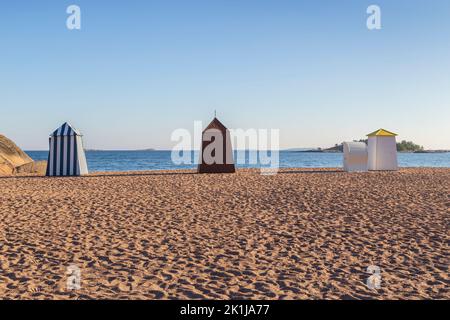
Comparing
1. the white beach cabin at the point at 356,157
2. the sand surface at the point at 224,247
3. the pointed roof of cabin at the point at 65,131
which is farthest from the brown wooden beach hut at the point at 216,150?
the sand surface at the point at 224,247

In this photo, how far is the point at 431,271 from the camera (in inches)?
197

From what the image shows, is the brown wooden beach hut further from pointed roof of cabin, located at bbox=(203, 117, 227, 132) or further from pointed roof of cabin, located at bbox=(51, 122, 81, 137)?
pointed roof of cabin, located at bbox=(51, 122, 81, 137)

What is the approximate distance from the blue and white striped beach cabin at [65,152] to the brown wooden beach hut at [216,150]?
6.28 meters

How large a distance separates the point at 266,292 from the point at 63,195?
31.6ft

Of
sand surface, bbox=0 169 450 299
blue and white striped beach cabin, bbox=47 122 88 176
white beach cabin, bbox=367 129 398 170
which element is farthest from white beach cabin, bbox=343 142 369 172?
blue and white striped beach cabin, bbox=47 122 88 176

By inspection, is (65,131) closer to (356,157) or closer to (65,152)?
(65,152)

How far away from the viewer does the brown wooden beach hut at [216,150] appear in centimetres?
2148

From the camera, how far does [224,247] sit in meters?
6.16

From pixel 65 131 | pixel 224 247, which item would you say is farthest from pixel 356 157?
pixel 224 247

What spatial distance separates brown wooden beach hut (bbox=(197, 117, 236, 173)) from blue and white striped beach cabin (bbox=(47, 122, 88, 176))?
20.6 ft

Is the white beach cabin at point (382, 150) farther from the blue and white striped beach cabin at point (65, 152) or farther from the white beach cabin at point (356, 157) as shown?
the blue and white striped beach cabin at point (65, 152)

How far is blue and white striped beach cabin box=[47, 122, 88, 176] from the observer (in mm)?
19906
